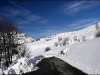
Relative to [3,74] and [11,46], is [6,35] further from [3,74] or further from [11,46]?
[3,74]

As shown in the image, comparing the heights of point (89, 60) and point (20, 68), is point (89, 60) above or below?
below

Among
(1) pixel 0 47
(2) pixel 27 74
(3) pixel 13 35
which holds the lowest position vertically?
(2) pixel 27 74

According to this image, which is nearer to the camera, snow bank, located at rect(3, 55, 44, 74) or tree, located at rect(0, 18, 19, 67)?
snow bank, located at rect(3, 55, 44, 74)

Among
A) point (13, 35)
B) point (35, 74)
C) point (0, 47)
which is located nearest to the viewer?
point (35, 74)

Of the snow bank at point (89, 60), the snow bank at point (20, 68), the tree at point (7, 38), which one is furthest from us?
the tree at point (7, 38)

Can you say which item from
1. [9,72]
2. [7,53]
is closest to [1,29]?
[7,53]

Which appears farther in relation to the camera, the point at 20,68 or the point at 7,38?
the point at 7,38

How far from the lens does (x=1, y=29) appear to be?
74.8ft

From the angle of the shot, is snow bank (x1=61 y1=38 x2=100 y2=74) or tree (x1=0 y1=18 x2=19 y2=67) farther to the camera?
tree (x1=0 y1=18 x2=19 y2=67)

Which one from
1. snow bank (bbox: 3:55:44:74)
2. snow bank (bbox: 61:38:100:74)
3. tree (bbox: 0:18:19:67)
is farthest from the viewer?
tree (bbox: 0:18:19:67)

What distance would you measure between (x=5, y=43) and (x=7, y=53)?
8.34 ft

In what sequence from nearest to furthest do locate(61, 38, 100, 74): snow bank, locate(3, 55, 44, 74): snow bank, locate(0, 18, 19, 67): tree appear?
locate(3, 55, 44, 74): snow bank
locate(61, 38, 100, 74): snow bank
locate(0, 18, 19, 67): tree

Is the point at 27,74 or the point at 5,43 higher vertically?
the point at 5,43

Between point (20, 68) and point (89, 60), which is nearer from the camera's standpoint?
point (20, 68)
